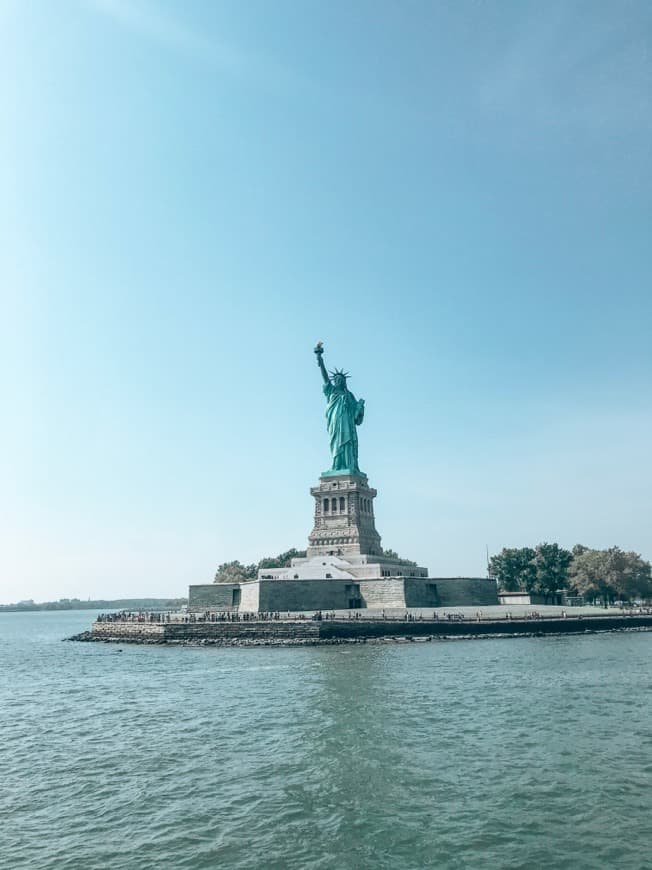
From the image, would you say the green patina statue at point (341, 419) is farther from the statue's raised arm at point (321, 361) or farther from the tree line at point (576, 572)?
the tree line at point (576, 572)

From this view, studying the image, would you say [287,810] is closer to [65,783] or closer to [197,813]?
[197,813]

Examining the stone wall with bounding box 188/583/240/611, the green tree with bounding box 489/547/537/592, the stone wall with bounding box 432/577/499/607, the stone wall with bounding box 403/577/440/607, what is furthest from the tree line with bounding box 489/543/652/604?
the stone wall with bounding box 188/583/240/611

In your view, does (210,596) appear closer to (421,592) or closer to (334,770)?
(421,592)

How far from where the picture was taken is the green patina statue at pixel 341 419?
242 ft

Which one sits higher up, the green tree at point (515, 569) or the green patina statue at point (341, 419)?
the green patina statue at point (341, 419)

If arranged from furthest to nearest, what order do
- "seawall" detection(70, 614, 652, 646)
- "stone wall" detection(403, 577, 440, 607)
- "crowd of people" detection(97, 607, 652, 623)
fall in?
"stone wall" detection(403, 577, 440, 607) → "crowd of people" detection(97, 607, 652, 623) → "seawall" detection(70, 614, 652, 646)

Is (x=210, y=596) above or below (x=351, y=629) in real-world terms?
above

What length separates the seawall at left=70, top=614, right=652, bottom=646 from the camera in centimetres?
4806

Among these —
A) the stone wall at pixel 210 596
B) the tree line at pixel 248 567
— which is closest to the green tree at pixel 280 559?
the tree line at pixel 248 567

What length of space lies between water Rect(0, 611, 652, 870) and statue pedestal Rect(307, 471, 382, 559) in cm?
3429

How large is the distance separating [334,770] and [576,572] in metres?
67.7

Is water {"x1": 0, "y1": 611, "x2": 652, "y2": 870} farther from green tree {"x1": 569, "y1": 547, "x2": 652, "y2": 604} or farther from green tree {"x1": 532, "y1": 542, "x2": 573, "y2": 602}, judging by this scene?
green tree {"x1": 532, "y1": 542, "x2": 573, "y2": 602}

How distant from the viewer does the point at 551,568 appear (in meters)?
83.8

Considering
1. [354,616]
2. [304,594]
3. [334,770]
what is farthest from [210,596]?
[334,770]
